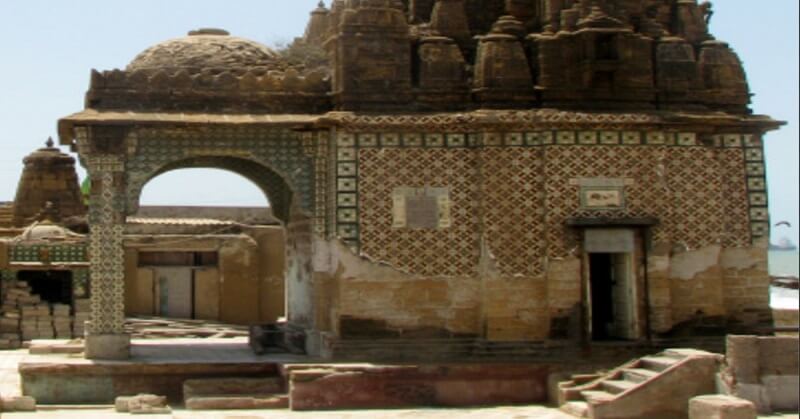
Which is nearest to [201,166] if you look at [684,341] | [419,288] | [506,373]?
[419,288]

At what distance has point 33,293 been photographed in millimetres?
26203

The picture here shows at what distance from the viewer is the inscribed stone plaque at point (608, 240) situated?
603 inches

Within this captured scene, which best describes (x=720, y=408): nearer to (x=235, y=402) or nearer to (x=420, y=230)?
(x=420, y=230)

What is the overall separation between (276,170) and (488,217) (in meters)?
3.06

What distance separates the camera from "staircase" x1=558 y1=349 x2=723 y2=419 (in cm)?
1305

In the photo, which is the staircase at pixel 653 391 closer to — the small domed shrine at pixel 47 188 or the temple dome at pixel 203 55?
the temple dome at pixel 203 55

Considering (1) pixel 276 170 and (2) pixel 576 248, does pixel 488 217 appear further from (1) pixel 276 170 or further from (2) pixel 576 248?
(1) pixel 276 170

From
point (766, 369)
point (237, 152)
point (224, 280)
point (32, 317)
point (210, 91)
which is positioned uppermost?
point (210, 91)

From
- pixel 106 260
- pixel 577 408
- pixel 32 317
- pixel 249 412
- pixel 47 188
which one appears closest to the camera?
pixel 577 408

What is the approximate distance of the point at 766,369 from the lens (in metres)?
14.2

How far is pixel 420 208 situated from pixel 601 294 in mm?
3178

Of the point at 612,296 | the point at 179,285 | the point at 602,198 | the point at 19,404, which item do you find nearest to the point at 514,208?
the point at 602,198

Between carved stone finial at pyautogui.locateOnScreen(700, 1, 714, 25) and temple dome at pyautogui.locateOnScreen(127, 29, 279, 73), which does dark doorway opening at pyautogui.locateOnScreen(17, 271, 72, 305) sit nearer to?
temple dome at pyautogui.locateOnScreen(127, 29, 279, 73)

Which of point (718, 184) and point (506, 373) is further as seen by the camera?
point (718, 184)
